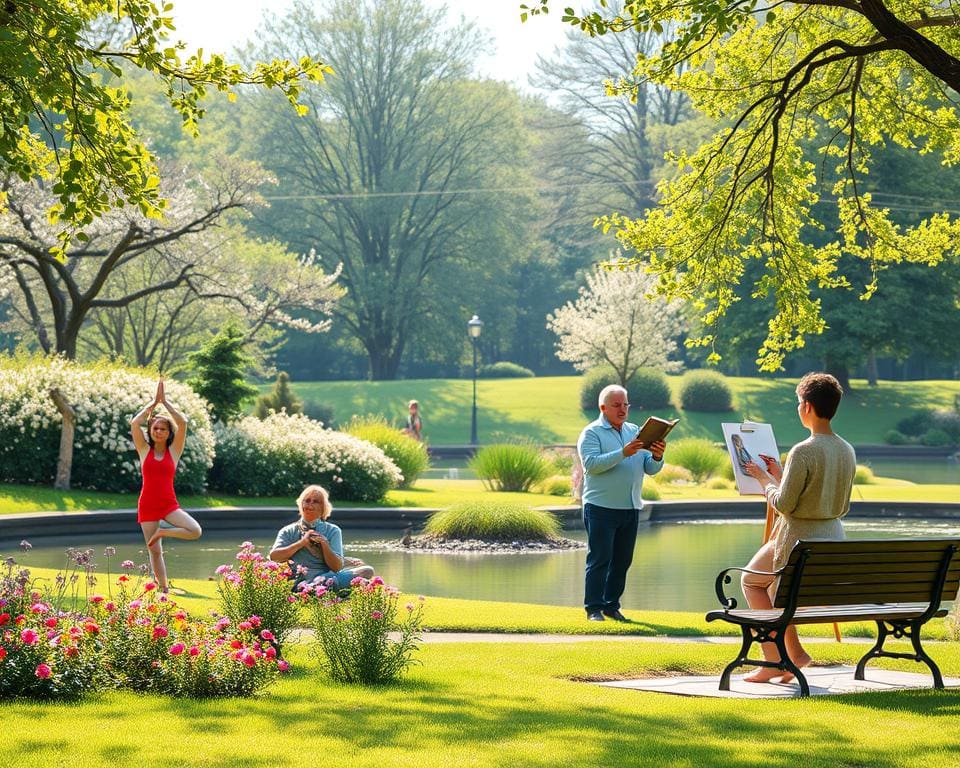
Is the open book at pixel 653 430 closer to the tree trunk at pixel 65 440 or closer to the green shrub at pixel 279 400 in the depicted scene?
the tree trunk at pixel 65 440

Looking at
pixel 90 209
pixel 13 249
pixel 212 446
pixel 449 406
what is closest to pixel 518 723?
pixel 90 209

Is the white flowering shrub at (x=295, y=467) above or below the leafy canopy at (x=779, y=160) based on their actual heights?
below

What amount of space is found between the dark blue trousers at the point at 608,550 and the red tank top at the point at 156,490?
12.5 ft

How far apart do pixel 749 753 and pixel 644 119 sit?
66.5 meters

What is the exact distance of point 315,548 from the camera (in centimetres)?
1023

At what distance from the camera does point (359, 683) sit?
7.82m

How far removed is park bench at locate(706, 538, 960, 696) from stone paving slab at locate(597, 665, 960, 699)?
0.13 m

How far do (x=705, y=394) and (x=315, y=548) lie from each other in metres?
44.7

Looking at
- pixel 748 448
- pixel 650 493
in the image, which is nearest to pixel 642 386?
pixel 650 493

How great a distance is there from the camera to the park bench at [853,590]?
7.66 metres

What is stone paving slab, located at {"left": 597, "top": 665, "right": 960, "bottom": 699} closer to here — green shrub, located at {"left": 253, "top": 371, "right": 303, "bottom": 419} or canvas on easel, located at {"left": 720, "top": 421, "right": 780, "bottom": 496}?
canvas on easel, located at {"left": 720, "top": 421, "right": 780, "bottom": 496}

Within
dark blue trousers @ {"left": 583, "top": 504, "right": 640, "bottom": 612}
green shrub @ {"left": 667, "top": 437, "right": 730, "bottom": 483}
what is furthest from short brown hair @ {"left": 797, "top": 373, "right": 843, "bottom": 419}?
green shrub @ {"left": 667, "top": 437, "right": 730, "bottom": 483}

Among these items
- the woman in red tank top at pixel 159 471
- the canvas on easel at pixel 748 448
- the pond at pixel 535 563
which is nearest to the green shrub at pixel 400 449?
the pond at pixel 535 563

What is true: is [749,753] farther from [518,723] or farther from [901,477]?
[901,477]
